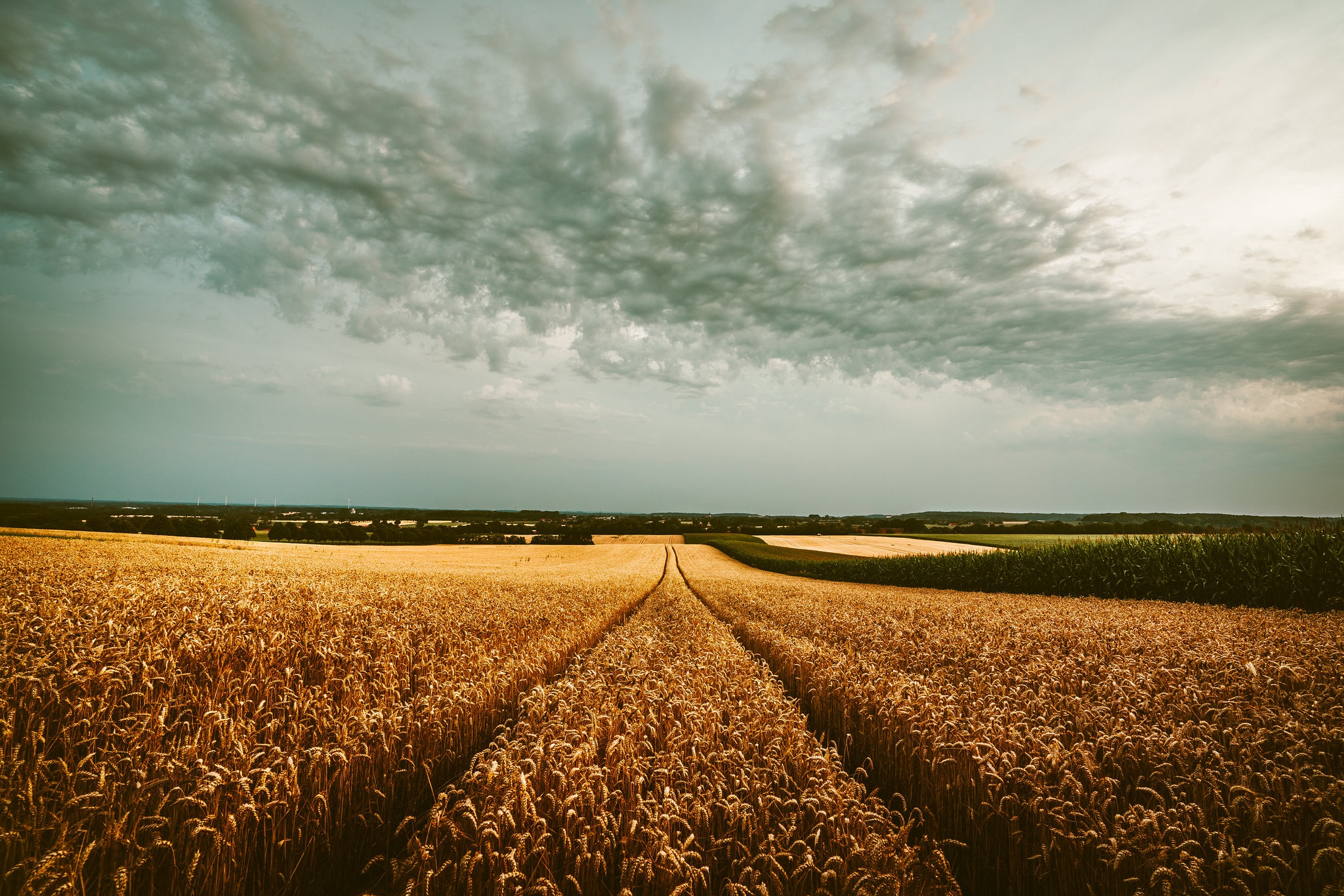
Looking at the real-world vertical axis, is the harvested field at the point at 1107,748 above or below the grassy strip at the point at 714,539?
above

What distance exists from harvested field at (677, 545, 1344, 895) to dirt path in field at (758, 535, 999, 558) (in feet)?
141

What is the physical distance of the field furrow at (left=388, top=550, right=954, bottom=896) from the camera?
307 centimetres

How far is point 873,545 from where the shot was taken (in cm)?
6531

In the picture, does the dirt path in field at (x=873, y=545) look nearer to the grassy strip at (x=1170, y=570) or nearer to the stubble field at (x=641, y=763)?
the grassy strip at (x=1170, y=570)

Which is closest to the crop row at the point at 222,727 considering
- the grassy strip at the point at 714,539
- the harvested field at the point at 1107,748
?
the harvested field at the point at 1107,748

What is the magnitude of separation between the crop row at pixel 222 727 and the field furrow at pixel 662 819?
71 centimetres

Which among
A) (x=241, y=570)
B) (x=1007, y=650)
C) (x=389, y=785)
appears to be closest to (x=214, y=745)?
(x=389, y=785)

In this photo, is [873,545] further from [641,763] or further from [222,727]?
[222,727]

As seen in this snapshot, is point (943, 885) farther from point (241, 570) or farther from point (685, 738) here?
point (241, 570)

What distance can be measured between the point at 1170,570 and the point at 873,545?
44820 millimetres

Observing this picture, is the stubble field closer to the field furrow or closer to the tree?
the field furrow

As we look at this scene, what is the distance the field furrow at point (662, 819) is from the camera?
10.1 feet

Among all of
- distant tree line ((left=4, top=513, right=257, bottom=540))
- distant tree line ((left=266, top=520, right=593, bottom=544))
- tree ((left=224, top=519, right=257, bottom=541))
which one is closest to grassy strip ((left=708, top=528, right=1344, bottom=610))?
distant tree line ((left=266, top=520, right=593, bottom=544))

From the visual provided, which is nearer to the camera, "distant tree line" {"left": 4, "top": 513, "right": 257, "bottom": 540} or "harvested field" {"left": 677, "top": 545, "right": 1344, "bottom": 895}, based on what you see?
"harvested field" {"left": 677, "top": 545, "right": 1344, "bottom": 895}
